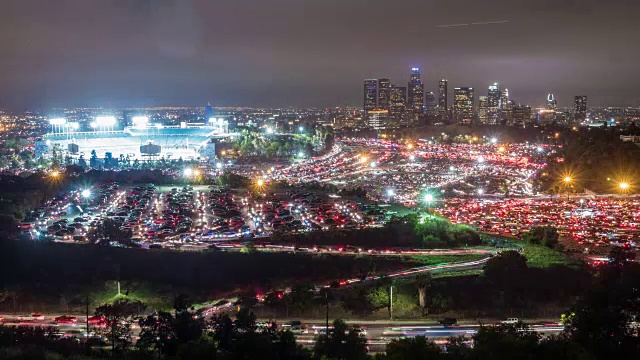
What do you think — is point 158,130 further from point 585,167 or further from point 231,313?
point 231,313

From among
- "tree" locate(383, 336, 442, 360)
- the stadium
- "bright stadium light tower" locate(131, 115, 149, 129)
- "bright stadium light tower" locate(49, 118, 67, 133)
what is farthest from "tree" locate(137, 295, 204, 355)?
"bright stadium light tower" locate(131, 115, 149, 129)

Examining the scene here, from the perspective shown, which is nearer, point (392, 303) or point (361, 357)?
point (361, 357)

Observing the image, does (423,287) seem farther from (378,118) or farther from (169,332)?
(378,118)

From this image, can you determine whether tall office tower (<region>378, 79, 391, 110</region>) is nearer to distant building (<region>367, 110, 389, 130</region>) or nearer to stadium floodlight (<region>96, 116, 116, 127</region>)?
distant building (<region>367, 110, 389, 130</region>)

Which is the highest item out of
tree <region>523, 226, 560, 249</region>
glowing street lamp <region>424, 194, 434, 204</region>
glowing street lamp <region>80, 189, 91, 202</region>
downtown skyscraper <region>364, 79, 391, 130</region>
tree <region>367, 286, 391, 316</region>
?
downtown skyscraper <region>364, 79, 391, 130</region>

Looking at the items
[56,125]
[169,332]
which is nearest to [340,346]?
[169,332]

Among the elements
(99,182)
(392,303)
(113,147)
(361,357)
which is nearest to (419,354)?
(361,357)

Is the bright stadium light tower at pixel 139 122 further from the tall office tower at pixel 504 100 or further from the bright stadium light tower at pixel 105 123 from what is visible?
the tall office tower at pixel 504 100
